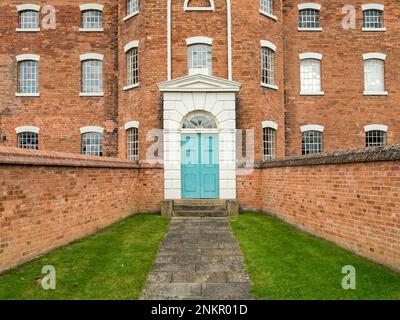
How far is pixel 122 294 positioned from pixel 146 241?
369 centimetres

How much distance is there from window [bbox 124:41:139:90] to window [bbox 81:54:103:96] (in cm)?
222

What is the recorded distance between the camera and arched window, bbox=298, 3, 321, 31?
18.4 metres

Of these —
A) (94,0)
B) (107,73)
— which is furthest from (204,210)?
(94,0)

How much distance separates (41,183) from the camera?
25.7 ft

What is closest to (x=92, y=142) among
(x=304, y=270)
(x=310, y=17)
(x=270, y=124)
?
(x=270, y=124)

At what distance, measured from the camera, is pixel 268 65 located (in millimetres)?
16453

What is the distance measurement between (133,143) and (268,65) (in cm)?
716

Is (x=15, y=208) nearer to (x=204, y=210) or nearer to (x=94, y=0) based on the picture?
(x=204, y=210)

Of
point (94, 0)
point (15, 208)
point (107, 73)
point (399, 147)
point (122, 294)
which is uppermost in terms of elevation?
point (94, 0)

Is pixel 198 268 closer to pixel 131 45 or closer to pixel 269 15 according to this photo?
pixel 131 45

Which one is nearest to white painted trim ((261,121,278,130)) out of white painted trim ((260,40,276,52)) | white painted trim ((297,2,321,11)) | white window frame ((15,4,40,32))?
white painted trim ((260,40,276,52))

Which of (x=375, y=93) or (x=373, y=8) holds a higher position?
(x=373, y=8)

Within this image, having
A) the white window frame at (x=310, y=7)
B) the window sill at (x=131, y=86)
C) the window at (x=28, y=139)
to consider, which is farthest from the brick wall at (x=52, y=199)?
the white window frame at (x=310, y=7)

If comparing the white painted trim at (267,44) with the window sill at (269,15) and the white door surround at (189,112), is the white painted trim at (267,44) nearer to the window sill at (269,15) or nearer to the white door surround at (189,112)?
the window sill at (269,15)
